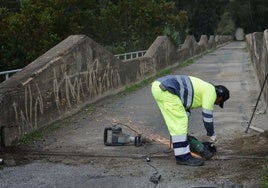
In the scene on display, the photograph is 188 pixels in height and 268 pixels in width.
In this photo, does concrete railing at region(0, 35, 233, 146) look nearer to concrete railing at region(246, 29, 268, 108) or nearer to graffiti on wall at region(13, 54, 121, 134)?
graffiti on wall at region(13, 54, 121, 134)

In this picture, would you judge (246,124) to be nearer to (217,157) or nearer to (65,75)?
(217,157)

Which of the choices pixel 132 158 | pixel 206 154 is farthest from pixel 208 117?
pixel 132 158

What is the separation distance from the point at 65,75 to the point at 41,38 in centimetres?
1188

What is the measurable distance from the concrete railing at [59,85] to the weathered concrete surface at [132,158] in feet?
1.32

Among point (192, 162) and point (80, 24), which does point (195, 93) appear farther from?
point (80, 24)

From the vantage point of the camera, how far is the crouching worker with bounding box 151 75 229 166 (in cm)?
682

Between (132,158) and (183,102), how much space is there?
113 centimetres

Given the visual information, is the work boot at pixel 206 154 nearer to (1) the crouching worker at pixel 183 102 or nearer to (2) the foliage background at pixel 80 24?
(1) the crouching worker at pixel 183 102

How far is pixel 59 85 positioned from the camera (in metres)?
10.4

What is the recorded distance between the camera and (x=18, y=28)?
73.3 feet

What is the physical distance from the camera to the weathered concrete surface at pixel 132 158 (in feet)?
20.5

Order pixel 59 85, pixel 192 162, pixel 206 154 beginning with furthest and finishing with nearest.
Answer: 1. pixel 59 85
2. pixel 206 154
3. pixel 192 162

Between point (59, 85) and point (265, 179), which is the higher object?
point (59, 85)

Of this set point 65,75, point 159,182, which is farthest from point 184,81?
point 65,75
